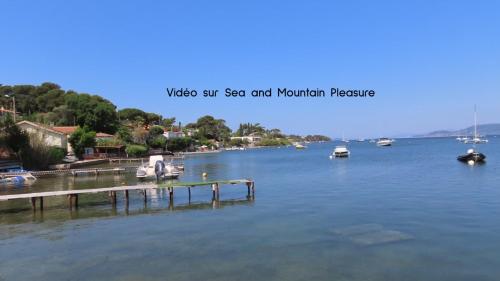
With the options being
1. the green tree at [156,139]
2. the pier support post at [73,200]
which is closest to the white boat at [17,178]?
the pier support post at [73,200]

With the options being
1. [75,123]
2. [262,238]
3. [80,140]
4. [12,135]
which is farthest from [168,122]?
[262,238]

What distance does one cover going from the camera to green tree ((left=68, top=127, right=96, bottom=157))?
271 ft

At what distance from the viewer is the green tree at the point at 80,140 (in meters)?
82.6

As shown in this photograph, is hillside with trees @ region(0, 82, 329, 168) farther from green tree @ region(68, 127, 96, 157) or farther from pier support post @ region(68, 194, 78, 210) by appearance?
pier support post @ region(68, 194, 78, 210)

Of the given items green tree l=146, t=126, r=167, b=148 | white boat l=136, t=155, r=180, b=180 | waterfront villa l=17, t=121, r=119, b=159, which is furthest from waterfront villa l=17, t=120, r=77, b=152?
green tree l=146, t=126, r=167, b=148

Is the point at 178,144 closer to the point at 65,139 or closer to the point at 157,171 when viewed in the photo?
the point at 65,139

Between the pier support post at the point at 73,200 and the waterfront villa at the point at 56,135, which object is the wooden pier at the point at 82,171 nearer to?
the waterfront villa at the point at 56,135

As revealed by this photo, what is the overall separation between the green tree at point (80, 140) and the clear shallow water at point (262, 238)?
52.8 m

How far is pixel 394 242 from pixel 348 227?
325 cm

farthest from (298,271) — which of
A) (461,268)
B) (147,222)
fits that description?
(147,222)

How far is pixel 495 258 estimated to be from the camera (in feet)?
51.5

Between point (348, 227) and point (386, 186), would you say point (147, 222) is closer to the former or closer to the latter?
point (348, 227)

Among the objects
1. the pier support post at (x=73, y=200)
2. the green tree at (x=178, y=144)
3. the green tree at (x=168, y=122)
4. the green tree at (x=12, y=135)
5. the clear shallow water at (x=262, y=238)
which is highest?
the green tree at (x=168, y=122)

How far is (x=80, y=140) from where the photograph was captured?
272 ft
